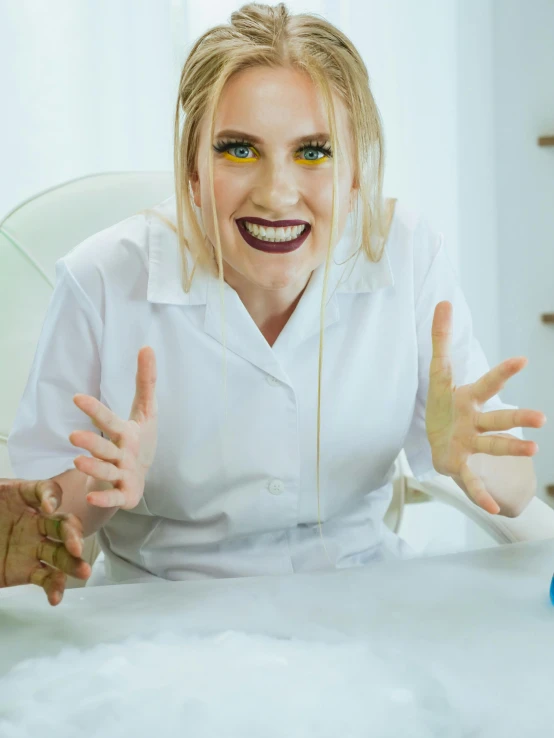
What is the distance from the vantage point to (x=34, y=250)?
121cm

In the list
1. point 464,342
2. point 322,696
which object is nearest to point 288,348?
point 464,342

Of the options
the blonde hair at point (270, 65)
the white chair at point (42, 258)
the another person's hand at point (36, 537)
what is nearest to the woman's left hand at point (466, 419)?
→ the blonde hair at point (270, 65)

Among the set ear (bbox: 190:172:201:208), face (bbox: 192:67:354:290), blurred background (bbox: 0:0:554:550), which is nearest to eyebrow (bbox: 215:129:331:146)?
face (bbox: 192:67:354:290)

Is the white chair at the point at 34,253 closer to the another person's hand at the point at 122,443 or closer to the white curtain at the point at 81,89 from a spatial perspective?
the another person's hand at the point at 122,443

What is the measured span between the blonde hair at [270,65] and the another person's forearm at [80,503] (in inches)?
9.8

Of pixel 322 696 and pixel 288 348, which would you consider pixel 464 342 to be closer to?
pixel 288 348

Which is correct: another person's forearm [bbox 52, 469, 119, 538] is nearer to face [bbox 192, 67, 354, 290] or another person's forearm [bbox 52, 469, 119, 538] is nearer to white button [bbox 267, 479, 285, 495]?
white button [bbox 267, 479, 285, 495]

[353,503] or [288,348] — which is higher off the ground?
[288,348]

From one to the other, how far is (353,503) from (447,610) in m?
0.38

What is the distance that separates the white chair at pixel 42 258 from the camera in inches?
46.8

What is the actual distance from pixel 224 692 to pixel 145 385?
33 cm

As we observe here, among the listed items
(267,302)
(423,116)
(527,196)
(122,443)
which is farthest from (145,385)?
(527,196)

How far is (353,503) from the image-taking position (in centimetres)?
110

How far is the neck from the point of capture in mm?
1060
